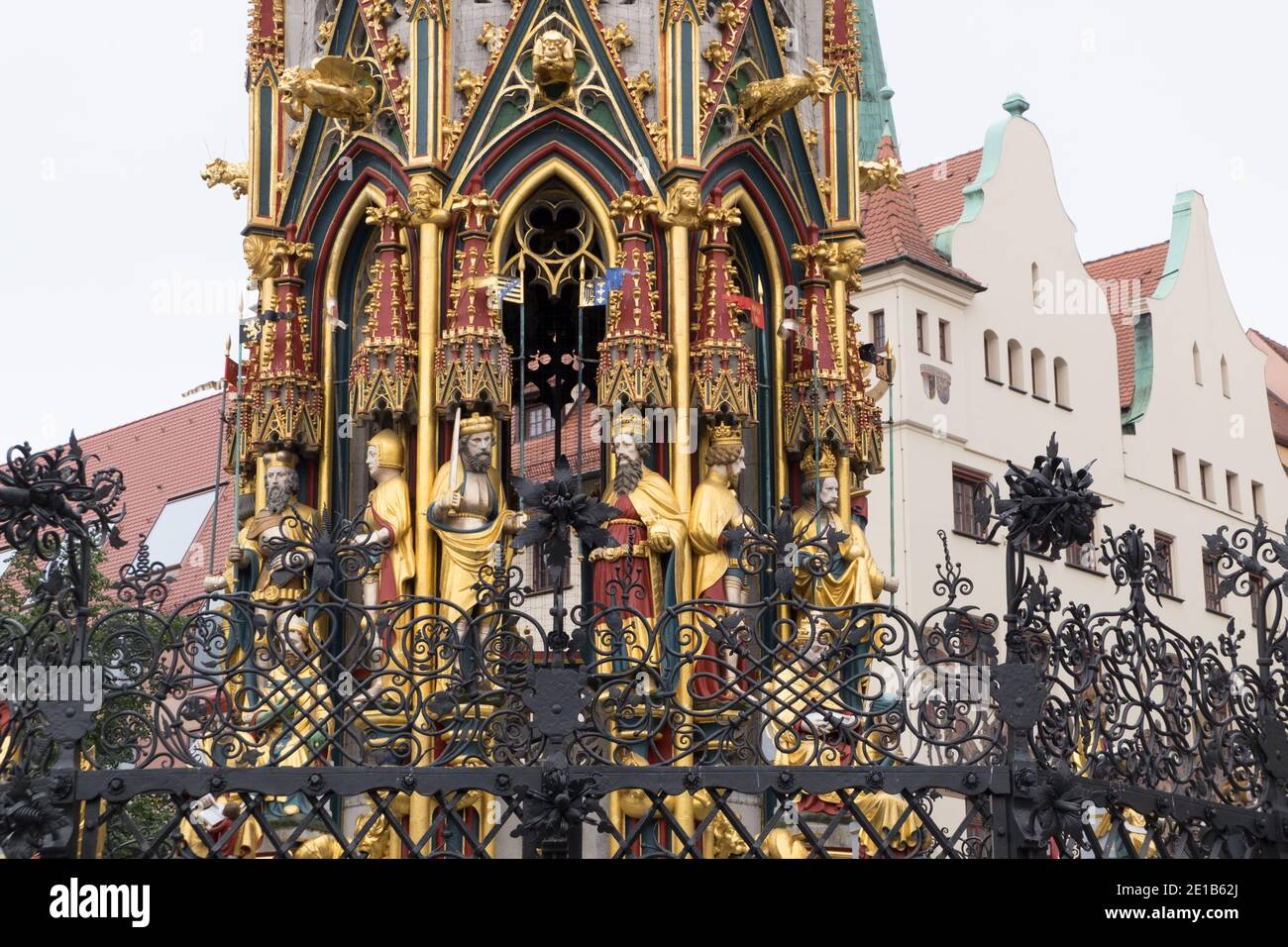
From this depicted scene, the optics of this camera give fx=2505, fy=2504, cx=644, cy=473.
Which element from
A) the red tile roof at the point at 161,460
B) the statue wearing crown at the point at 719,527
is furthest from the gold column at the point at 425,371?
the red tile roof at the point at 161,460

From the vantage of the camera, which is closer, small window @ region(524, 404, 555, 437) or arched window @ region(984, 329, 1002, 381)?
small window @ region(524, 404, 555, 437)

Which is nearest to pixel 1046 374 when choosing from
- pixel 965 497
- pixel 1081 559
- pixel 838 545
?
pixel 1081 559

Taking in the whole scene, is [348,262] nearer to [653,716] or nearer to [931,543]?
[653,716]

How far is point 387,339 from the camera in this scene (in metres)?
20.0

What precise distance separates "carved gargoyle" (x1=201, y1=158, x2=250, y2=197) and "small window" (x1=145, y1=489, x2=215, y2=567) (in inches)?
825

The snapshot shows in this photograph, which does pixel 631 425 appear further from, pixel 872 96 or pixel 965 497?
pixel 872 96

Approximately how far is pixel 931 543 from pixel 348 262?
18.9 meters

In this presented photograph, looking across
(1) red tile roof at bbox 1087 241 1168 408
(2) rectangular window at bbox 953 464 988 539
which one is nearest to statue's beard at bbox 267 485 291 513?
(2) rectangular window at bbox 953 464 988 539

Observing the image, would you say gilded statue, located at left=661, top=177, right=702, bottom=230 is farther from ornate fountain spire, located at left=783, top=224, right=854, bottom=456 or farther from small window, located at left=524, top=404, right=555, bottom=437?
small window, located at left=524, top=404, right=555, bottom=437

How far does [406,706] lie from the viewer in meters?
16.3

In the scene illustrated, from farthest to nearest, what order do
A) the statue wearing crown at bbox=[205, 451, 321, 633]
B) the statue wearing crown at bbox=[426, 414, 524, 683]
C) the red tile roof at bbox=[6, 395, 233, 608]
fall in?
the red tile roof at bbox=[6, 395, 233, 608] < the statue wearing crown at bbox=[205, 451, 321, 633] < the statue wearing crown at bbox=[426, 414, 524, 683]

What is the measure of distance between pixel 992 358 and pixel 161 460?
53.3 feet

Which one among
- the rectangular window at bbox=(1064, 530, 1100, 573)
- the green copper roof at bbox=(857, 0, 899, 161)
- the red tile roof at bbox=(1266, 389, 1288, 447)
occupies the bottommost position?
the rectangular window at bbox=(1064, 530, 1100, 573)

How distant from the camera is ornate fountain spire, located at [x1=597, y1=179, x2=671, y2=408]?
64.7ft
